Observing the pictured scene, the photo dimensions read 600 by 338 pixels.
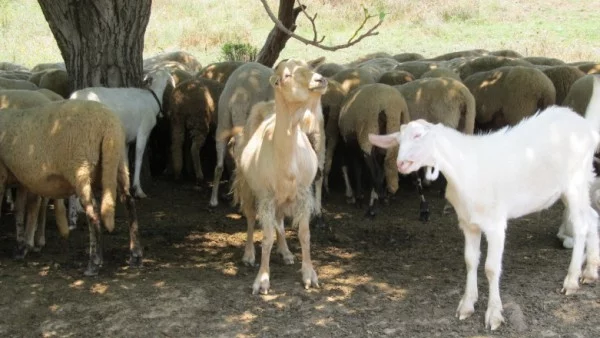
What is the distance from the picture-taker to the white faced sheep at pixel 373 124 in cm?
949

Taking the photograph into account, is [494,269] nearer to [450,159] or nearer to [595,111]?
[450,159]

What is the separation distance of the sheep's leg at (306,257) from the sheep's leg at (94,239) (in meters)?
1.89

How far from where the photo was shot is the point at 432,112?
32.4 ft

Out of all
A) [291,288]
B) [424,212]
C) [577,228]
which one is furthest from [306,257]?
[424,212]

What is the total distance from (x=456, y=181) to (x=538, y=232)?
3193 mm

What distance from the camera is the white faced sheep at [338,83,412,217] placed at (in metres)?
9.49

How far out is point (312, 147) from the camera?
8289mm

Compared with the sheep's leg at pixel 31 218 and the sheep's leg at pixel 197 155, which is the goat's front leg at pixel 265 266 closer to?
the sheep's leg at pixel 31 218

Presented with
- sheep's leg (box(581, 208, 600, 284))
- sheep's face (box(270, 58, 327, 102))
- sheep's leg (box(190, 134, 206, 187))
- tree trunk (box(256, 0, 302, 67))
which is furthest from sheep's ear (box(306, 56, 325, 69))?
tree trunk (box(256, 0, 302, 67))

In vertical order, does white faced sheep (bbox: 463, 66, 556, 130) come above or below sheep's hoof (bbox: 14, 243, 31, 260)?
above

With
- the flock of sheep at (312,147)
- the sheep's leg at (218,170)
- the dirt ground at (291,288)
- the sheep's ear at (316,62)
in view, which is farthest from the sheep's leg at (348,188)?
the sheep's ear at (316,62)

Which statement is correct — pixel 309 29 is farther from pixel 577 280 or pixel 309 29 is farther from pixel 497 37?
pixel 577 280

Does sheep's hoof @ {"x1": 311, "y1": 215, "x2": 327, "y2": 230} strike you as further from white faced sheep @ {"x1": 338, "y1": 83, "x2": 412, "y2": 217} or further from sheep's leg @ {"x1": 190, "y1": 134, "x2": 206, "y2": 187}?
sheep's leg @ {"x1": 190, "y1": 134, "x2": 206, "y2": 187}

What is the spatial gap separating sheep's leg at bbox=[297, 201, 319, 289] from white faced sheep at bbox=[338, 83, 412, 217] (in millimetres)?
2842
